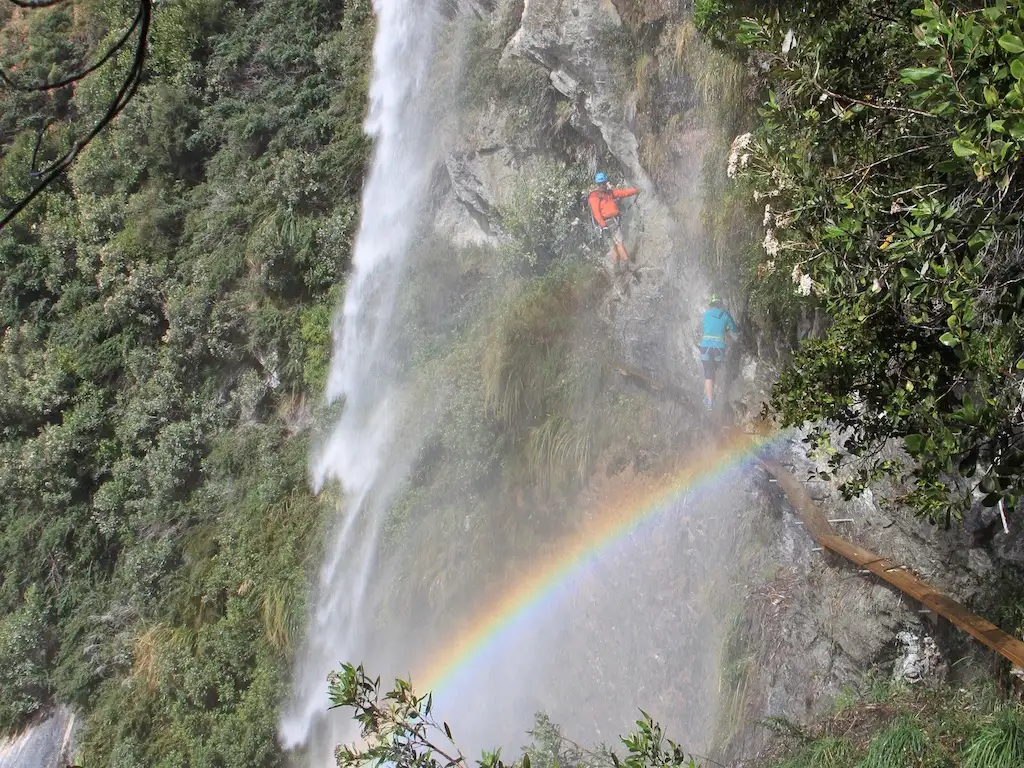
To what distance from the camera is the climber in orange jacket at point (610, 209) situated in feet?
34.4

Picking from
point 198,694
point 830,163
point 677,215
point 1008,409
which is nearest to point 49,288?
point 198,694

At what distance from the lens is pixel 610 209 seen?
413 inches

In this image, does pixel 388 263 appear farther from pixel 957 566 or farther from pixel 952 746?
pixel 952 746

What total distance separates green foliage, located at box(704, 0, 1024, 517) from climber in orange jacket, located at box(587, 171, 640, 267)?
5198 mm

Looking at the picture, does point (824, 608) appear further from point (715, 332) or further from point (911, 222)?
point (911, 222)

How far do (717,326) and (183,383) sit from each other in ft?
34.0

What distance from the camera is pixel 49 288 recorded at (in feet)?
57.2

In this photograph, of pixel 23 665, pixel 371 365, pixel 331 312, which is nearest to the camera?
pixel 371 365

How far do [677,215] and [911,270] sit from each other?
20.3 feet

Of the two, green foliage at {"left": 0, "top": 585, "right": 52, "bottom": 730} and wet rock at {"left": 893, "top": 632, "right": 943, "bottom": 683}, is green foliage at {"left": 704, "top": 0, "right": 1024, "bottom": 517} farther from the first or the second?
green foliage at {"left": 0, "top": 585, "right": 52, "bottom": 730}

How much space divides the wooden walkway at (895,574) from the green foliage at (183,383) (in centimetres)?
765

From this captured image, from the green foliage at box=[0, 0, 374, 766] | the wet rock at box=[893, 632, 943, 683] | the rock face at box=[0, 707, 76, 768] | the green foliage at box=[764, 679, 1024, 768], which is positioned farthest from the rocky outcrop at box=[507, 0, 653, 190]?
the rock face at box=[0, 707, 76, 768]

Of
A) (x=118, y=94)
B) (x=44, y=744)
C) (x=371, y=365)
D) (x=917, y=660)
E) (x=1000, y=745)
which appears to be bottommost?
(x=1000, y=745)

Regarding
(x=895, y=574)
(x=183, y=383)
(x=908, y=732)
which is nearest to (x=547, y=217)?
(x=895, y=574)
